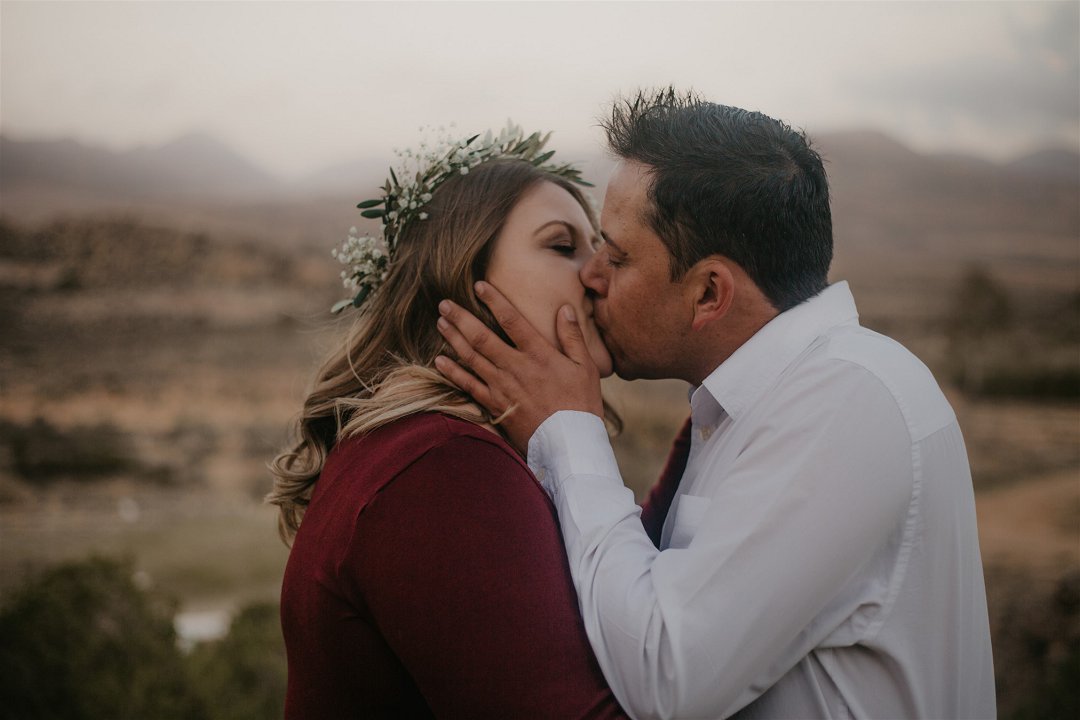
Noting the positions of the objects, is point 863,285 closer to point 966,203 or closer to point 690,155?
point 966,203

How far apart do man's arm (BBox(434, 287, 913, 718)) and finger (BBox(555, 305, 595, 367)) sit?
710 millimetres

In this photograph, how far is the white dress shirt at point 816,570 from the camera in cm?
173

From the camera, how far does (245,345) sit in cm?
2208

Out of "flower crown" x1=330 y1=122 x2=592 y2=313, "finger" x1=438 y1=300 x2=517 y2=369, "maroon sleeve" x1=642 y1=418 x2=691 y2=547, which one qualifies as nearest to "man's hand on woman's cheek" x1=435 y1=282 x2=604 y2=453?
"finger" x1=438 y1=300 x2=517 y2=369

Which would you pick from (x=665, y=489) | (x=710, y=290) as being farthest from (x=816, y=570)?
(x=665, y=489)

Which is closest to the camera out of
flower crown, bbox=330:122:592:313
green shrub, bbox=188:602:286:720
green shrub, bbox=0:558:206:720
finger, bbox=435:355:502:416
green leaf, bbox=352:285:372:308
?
finger, bbox=435:355:502:416

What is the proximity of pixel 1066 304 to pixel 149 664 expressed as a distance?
23958 mm

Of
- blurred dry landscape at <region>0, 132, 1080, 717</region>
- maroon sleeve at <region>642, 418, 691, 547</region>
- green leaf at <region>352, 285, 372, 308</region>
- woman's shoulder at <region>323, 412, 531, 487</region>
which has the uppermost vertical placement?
green leaf at <region>352, 285, 372, 308</region>

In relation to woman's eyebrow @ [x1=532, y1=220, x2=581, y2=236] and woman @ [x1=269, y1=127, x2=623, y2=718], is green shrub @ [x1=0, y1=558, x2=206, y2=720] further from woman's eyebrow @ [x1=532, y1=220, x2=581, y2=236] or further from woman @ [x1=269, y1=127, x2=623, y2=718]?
woman's eyebrow @ [x1=532, y1=220, x2=581, y2=236]

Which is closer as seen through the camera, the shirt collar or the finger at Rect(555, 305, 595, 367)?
the shirt collar

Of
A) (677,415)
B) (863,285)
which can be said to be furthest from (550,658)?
(863,285)

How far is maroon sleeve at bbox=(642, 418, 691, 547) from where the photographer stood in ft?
9.27

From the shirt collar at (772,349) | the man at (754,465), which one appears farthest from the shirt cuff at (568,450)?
the shirt collar at (772,349)

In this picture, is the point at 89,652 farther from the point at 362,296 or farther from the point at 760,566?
the point at 760,566
